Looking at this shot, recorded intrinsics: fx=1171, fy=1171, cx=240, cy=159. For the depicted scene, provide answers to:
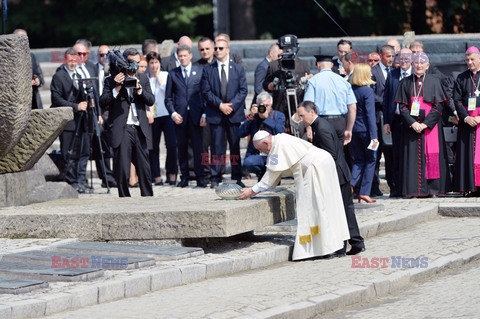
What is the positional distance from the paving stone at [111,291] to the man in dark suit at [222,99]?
7.60 meters

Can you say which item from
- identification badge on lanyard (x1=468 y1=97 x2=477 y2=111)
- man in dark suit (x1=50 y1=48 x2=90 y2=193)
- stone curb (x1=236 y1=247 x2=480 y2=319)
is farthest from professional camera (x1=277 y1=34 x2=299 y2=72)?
stone curb (x1=236 y1=247 x2=480 y2=319)

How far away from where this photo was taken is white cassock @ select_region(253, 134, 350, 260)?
1121 cm

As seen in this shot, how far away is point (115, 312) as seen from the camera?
8.44m

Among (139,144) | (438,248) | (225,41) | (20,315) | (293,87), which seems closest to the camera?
(20,315)

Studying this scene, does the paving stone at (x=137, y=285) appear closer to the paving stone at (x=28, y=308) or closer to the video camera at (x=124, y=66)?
the paving stone at (x=28, y=308)

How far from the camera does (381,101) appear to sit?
648 inches

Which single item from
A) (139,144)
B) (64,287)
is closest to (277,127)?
(139,144)

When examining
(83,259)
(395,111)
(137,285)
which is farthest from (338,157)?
(395,111)

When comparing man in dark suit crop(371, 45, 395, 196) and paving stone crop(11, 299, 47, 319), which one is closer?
paving stone crop(11, 299, 47, 319)

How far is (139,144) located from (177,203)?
2.79 meters

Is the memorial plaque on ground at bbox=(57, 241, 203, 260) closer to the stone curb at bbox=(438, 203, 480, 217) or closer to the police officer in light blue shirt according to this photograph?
the police officer in light blue shirt

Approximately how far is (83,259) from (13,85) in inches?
103

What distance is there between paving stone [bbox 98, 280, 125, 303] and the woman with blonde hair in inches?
Answer: 249

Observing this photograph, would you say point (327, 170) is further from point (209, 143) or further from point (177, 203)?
point (209, 143)
